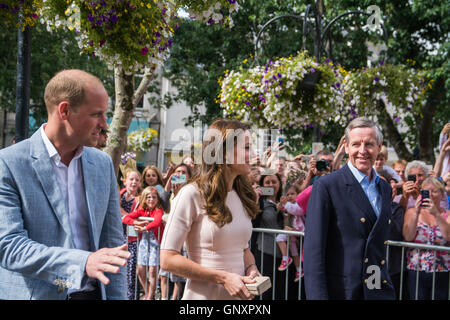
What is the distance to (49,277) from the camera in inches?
79.7

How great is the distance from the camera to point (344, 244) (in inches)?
127

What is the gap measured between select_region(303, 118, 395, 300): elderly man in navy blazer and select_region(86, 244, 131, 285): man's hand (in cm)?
158

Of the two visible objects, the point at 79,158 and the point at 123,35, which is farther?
the point at 123,35

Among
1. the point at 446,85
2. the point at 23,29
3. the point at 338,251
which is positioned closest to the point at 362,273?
the point at 338,251

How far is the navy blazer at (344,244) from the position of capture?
3156mm

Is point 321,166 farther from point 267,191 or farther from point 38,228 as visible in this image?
point 38,228

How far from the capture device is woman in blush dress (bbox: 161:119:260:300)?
9.48 ft

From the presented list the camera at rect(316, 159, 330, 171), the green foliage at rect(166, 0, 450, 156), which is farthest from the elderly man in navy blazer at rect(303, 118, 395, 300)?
the green foliage at rect(166, 0, 450, 156)

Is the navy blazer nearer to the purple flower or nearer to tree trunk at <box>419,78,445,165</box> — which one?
the purple flower

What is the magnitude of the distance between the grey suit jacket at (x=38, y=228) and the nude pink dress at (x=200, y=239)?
0.60 m

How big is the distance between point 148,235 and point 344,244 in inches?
149

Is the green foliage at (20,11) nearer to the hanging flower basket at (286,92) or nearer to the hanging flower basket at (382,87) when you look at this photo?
the hanging flower basket at (286,92)
